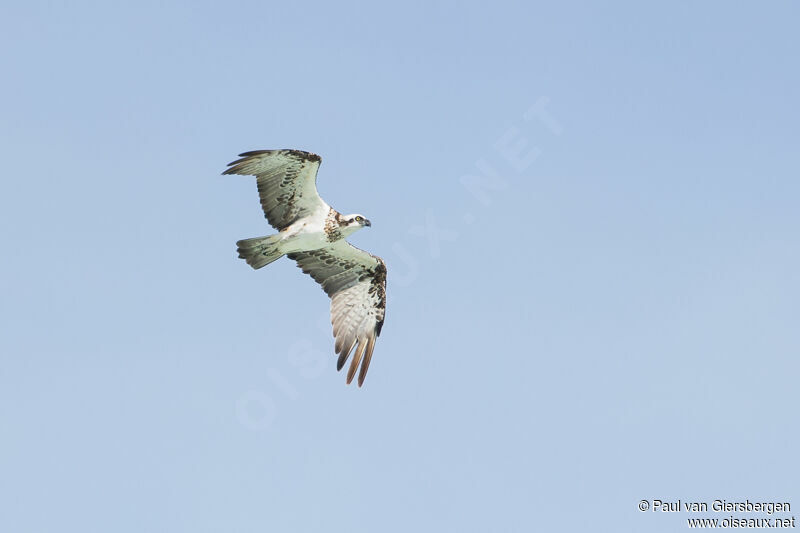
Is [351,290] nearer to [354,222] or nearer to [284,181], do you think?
[354,222]

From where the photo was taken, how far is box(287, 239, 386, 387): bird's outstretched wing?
19297mm

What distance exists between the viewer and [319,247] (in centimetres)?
1884

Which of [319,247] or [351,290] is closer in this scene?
[319,247]

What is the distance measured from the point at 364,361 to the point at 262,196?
3987 millimetres

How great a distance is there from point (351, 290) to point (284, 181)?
129 inches

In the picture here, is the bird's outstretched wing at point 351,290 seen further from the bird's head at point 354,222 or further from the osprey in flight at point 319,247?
the bird's head at point 354,222

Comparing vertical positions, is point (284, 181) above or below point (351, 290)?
above

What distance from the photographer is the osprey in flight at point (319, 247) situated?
17.5 meters

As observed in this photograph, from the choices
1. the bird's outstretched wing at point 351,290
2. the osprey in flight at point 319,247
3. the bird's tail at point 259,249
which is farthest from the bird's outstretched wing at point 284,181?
the bird's outstretched wing at point 351,290

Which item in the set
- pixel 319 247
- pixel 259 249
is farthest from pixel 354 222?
pixel 259 249

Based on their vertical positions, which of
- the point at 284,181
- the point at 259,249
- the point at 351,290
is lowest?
the point at 259,249

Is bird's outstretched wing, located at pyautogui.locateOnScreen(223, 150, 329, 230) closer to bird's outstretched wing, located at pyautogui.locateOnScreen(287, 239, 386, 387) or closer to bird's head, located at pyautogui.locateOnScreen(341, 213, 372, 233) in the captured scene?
bird's head, located at pyautogui.locateOnScreen(341, 213, 372, 233)

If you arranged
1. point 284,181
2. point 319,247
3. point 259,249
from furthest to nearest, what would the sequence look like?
point 319,247, point 259,249, point 284,181

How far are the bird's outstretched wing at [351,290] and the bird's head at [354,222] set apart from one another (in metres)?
0.78
